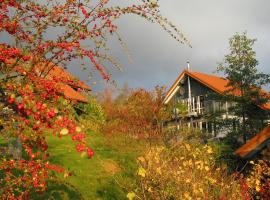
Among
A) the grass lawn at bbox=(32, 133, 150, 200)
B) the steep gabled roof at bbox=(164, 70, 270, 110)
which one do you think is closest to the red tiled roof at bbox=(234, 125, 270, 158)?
the grass lawn at bbox=(32, 133, 150, 200)

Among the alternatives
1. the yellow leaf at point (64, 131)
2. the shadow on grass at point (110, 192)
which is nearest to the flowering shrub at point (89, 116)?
the yellow leaf at point (64, 131)

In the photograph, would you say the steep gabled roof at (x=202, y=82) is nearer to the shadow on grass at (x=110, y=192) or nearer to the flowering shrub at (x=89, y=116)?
the shadow on grass at (x=110, y=192)

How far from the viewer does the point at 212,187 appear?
1011 centimetres

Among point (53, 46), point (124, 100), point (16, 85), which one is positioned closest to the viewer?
point (16, 85)

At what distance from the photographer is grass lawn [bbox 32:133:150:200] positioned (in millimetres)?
11781

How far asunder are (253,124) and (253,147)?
16.3 meters

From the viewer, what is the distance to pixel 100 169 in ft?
52.3

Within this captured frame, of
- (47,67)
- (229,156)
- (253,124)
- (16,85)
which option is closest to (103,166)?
(229,156)

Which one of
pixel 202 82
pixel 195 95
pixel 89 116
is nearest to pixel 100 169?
pixel 89 116

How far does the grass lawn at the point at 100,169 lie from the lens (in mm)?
11781

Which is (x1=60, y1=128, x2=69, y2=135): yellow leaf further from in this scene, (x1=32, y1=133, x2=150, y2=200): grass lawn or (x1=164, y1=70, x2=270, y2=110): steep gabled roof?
(x1=164, y1=70, x2=270, y2=110): steep gabled roof

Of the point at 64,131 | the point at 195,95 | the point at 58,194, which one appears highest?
the point at 195,95

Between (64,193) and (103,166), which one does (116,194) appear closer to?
(64,193)

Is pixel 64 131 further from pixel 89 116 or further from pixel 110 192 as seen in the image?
pixel 110 192
